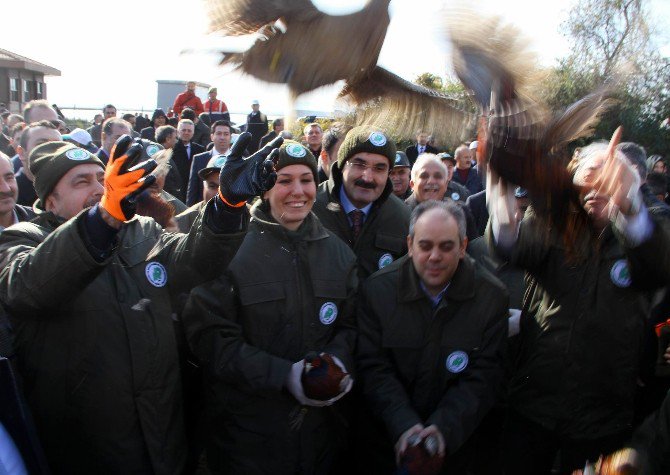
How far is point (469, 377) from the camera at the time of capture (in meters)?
2.87

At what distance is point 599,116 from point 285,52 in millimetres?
899

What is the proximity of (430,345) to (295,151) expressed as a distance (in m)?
1.20

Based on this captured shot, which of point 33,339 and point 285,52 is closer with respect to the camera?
point 285,52

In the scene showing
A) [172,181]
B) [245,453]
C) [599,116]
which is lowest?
[245,453]

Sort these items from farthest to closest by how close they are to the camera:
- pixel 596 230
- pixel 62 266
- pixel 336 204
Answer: pixel 336 204, pixel 596 230, pixel 62 266

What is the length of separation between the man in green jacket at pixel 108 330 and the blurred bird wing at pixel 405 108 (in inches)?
29.3

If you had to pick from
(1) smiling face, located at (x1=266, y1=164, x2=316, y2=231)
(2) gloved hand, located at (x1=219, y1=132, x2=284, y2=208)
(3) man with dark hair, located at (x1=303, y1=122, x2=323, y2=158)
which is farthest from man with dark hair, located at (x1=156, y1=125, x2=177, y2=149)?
(2) gloved hand, located at (x1=219, y1=132, x2=284, y2=208)

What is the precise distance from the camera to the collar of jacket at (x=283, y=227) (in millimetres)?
2914

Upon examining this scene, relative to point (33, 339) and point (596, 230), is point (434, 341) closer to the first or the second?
point (596, 230)

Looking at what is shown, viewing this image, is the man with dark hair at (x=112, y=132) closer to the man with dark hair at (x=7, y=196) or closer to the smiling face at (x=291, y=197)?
the man with dark hair at (x=7, y=196)

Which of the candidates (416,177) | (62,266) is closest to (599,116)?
(62,266)

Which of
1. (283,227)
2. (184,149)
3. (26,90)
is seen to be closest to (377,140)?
(283,227)

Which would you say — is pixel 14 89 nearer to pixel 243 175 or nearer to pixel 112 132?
pixel 112 132

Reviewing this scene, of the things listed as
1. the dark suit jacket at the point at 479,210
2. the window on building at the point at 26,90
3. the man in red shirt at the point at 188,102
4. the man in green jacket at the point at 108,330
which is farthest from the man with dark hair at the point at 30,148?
the window on building at the point at 26,90
